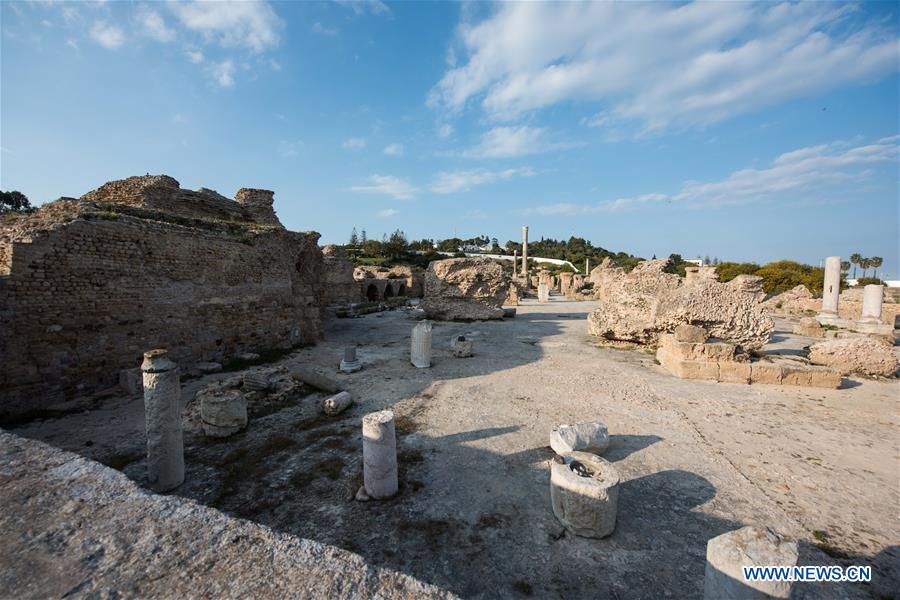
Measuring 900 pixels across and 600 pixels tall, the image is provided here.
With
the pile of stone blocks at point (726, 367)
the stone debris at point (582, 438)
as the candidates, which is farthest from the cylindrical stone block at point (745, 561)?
the pile of stone blocks at point (726, 367)

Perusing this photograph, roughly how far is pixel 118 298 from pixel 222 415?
14.2 feet

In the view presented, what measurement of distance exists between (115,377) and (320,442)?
528 centimetres

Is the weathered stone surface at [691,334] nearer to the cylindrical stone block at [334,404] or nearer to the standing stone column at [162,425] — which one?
the cylindrical stone block at [334,404]

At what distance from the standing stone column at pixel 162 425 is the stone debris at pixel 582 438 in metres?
4.68

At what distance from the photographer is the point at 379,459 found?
404cm

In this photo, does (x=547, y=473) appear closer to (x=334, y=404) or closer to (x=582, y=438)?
(x=582, y=438)

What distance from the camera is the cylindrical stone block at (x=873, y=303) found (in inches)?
549

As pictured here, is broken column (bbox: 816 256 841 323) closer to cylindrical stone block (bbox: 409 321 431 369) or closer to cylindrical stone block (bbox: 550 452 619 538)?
cylindrical stone block (bbox: 409 321 431 369)

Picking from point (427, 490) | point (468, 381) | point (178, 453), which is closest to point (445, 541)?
point (427, 490)

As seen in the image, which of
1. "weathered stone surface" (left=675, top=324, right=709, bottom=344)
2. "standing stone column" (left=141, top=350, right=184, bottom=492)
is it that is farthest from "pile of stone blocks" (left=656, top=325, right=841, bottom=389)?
"standing stone column" (left=141, top=350, right=184, bottom=492)

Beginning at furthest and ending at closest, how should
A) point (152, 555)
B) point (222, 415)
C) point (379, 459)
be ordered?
point (222, 415) < point (379, 459) < point (152, 555)

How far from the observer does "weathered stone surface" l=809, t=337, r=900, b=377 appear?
8797 millimetres

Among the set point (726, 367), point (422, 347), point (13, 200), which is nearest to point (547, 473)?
point (422, 347)

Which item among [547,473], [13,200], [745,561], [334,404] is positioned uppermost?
[13,200]
